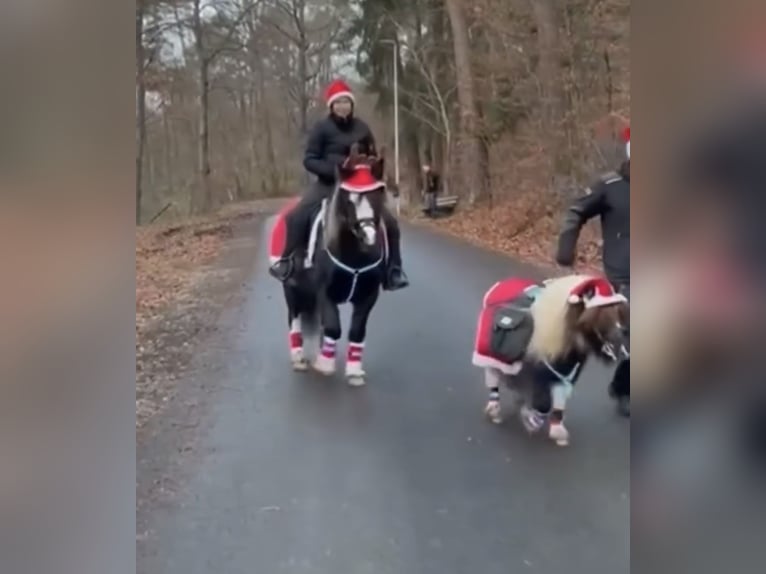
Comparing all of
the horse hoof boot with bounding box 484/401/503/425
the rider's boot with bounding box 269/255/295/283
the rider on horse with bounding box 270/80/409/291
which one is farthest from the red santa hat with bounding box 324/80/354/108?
the horse hoof boot with bounding box 484/401/503/425

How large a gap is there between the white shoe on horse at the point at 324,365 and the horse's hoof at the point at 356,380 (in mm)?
24

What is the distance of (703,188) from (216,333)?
599 millimetres

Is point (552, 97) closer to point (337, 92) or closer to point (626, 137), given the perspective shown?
point (626, 137)

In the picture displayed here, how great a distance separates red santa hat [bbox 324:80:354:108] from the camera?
1035 mm

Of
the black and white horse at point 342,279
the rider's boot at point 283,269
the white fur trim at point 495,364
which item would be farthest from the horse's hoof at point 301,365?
the white fur trim at point 495,364

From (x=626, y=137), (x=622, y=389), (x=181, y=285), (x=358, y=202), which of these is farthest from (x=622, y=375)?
(x=181, y=285)

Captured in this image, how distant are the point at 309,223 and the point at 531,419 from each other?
38cm

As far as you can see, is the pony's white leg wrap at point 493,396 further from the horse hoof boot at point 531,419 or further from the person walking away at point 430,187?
the person walking away at point 430,187

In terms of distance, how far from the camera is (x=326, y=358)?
1102mm

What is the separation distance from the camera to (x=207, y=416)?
1.08m

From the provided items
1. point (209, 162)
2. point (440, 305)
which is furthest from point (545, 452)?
point (209, 162)

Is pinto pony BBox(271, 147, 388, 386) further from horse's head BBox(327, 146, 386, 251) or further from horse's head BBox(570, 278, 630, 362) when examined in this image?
horse's head BBox(570, 278, 630, 362)

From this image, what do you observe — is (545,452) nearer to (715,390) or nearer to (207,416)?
(715,390)

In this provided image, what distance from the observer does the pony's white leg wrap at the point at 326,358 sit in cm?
110
